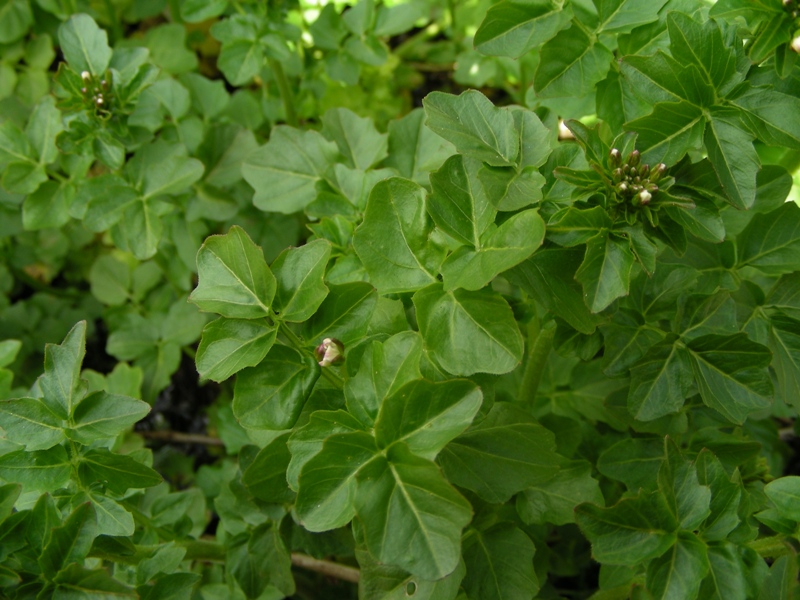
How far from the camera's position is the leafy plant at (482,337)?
4.09 feet

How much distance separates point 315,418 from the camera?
1251mm

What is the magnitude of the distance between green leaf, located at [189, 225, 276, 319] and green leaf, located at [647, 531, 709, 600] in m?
0.84

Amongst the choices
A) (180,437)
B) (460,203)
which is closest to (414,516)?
(460,203)

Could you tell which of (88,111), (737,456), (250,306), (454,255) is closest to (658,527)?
(737,456)

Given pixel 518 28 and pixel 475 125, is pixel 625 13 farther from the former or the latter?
pixel 475 125

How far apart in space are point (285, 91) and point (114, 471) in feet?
4.97

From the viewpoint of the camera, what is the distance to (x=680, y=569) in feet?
4.25

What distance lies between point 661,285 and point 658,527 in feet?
1.65

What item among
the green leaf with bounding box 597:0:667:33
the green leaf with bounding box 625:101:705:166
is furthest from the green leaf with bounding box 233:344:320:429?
the green leaf with bounding box 597:0:667:33

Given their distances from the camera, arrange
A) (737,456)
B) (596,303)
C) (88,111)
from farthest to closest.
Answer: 1. (88,111)
2. (737,456)
3. (596,303)

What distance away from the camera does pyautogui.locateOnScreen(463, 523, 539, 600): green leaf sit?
4.97ft

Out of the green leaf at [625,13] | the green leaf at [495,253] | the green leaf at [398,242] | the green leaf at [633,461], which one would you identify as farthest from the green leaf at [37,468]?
the green leaf at [625,13]

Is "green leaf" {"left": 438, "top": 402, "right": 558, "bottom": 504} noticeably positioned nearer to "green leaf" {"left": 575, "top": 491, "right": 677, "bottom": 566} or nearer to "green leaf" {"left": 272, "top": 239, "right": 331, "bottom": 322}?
"green leaf" {"left": 575, "top": 491, "right": 677, "bottom": 566}

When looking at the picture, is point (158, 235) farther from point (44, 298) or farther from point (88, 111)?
point (44, 298)
